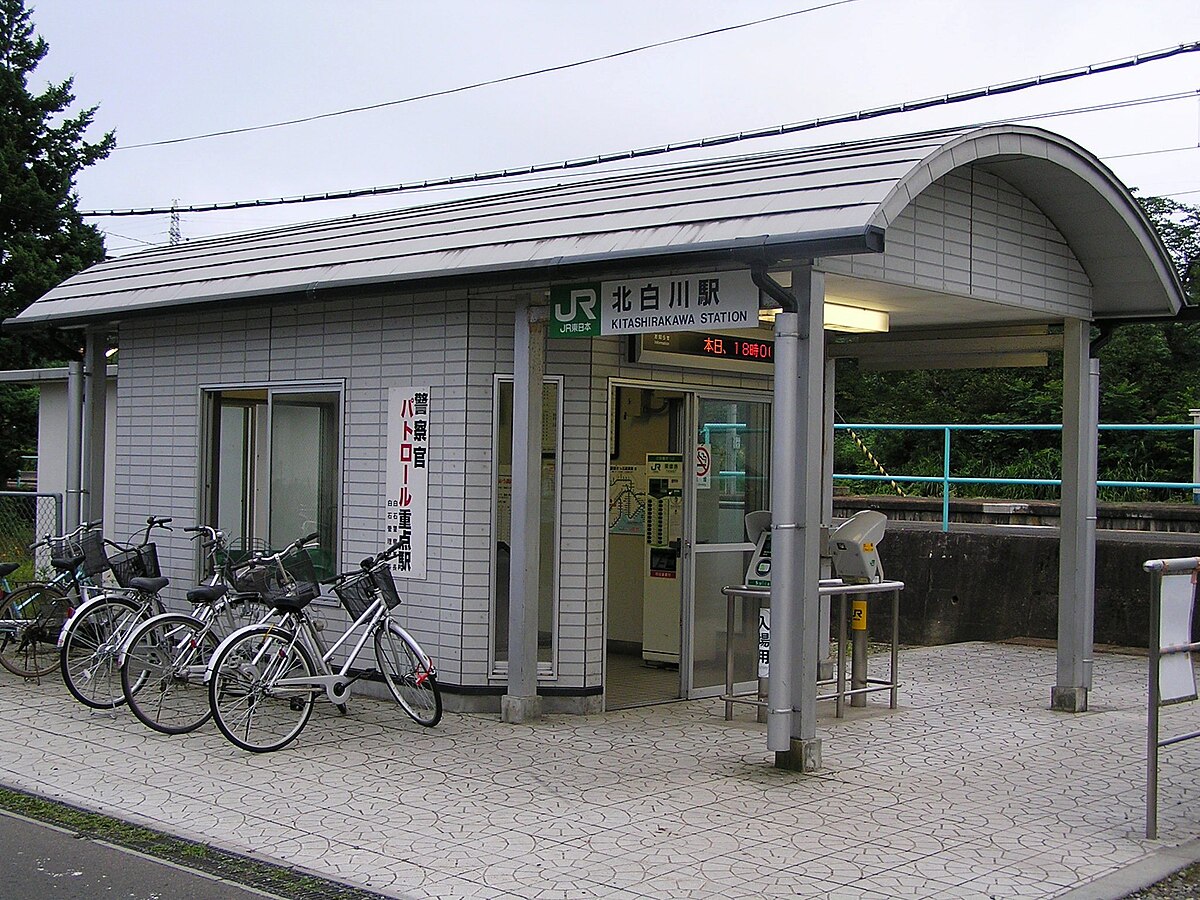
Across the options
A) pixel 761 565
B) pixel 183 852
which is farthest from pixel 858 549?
pixel 183 852

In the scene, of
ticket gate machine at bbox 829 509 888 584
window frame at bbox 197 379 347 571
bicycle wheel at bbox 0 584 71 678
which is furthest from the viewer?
bicycle wheel at bbox 0 584 71 678

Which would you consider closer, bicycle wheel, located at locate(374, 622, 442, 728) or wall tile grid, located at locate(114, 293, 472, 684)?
bicycle wheel, located at locate(374, 622, 442, 728)

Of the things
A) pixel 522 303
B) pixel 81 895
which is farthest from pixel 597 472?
pixel 81 895

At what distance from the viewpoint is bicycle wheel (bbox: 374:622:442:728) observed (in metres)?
8.84

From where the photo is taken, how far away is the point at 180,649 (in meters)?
8.97

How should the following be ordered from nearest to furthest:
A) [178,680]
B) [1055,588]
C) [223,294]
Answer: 1. [178,680]
2. [223,294]
3. [1055,588]

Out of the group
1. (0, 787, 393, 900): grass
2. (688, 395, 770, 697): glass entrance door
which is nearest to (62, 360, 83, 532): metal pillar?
(0, 787, 393, 900): grass

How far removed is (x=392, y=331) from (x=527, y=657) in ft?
8.70

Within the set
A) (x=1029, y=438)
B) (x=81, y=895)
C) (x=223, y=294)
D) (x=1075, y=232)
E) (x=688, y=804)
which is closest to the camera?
(x=81, y=895)

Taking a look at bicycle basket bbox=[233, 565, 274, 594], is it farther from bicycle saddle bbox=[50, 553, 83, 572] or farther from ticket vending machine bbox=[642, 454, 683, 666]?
ticket vending machine bbox=[642, 454, 683, 666]

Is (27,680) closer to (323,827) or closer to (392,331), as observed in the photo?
(392,331)

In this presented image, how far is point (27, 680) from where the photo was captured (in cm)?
1082

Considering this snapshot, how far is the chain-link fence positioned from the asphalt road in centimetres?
703

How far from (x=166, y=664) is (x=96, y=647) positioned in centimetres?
93
